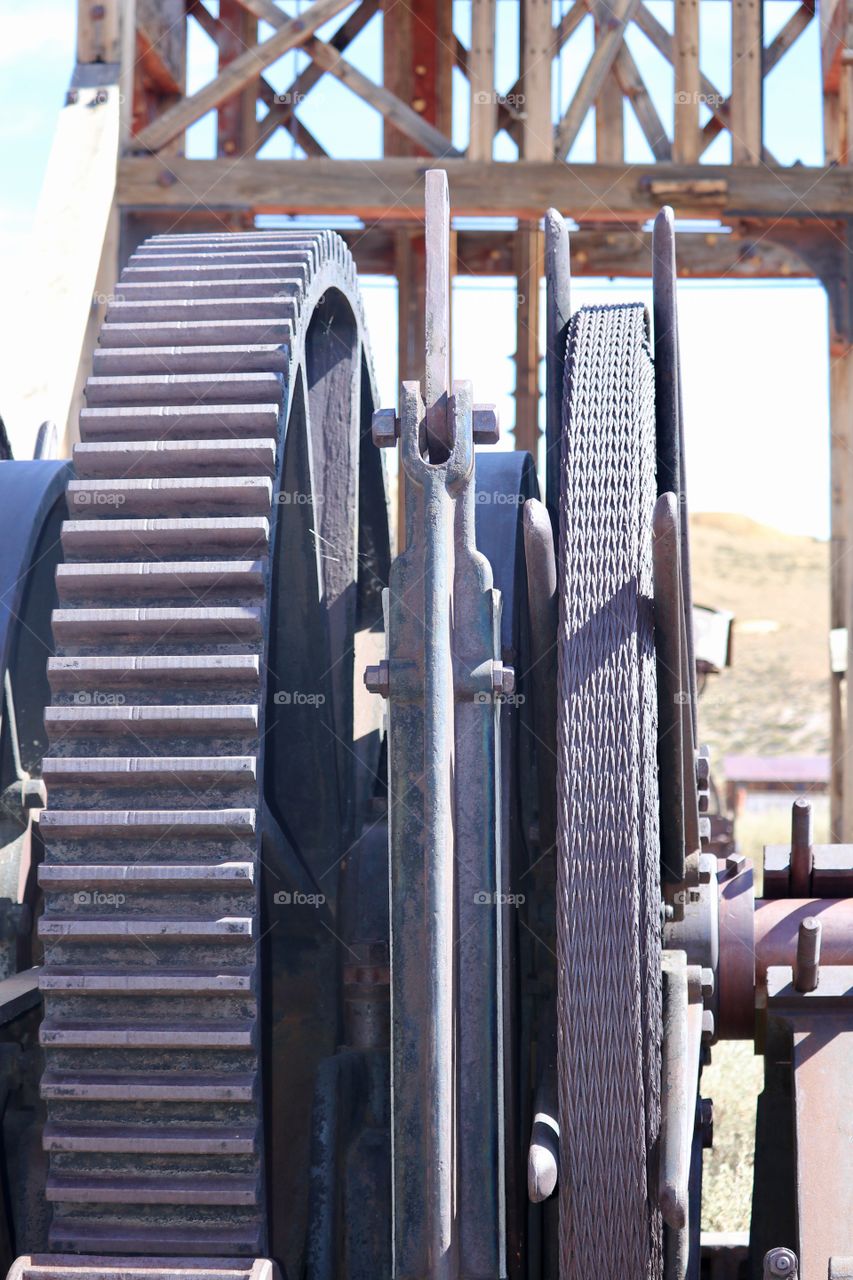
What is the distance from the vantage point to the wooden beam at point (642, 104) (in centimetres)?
873

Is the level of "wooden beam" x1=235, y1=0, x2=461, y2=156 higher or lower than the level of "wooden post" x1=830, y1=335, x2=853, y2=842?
higher

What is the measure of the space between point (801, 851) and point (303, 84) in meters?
8.20

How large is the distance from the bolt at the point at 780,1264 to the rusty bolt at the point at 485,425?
136 cm

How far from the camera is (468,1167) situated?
8.45 ft

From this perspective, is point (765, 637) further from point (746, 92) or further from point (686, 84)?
point (686, 84)

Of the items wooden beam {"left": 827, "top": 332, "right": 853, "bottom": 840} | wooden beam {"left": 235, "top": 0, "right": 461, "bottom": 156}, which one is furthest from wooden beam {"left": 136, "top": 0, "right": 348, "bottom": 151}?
wooden beam {"left": 827, "top": 332, "right": 853, "bottom": 840}

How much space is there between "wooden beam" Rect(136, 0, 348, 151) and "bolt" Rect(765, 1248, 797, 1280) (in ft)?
24.0

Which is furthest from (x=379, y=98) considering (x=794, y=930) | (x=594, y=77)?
(x=794, y=930)

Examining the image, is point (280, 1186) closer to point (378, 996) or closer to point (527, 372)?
point (378, 996)

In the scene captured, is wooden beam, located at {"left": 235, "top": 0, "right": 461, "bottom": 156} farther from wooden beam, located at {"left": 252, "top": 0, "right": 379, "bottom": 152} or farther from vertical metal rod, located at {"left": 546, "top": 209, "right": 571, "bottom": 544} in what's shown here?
vertical metal rod, located at {"left": 546, "top": 209, "right": 571, "bottom": 544}

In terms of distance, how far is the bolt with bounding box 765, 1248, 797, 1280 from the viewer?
8.21 feet

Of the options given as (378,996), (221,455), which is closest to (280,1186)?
(378,996)

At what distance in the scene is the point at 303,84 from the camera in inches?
404

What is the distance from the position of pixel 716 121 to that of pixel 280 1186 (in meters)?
8.21
